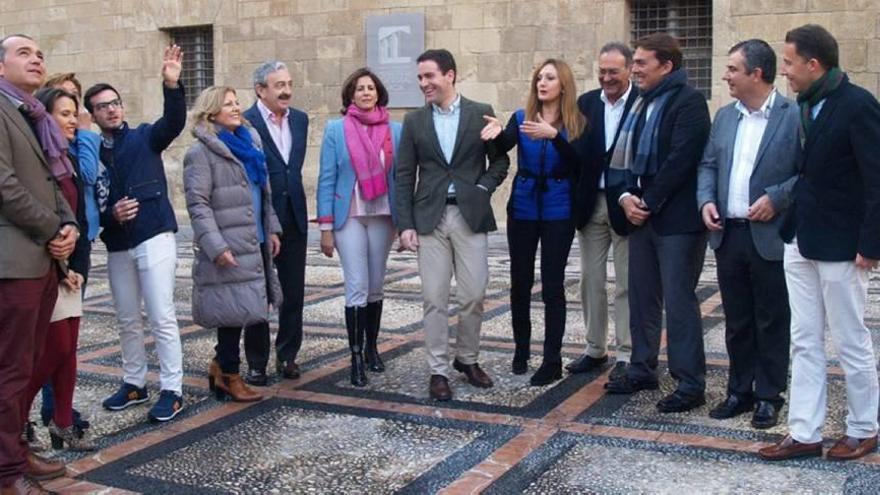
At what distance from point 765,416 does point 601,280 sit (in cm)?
131

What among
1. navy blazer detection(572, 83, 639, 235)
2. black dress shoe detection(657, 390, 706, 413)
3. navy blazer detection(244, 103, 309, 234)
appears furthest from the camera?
navy blazer detection(244, 103, 309, 234)

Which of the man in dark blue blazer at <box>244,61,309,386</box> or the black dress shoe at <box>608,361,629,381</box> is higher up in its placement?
the man in dark blue blazer at <box>244,61,309,386</box>

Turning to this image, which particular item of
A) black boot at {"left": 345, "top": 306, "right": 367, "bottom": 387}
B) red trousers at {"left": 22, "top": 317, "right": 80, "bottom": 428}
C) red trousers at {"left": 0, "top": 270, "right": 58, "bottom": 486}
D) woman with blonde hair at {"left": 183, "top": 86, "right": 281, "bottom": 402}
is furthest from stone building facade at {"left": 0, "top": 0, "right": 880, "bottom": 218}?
red trousers at {"left": 0, "top": 270, "right": 58, "bottom": 486}

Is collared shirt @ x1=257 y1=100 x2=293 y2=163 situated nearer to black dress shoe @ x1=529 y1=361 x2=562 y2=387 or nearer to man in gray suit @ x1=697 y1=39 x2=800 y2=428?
black dress shoe @ x1=529 y1=361 x2=562 y2=387

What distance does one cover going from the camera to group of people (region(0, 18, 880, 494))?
3951mm

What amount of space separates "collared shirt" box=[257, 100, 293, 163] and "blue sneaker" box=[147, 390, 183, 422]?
1489mm

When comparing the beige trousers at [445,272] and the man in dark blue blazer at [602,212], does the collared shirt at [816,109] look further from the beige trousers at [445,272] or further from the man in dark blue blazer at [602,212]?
the beige trousers at [445,272]

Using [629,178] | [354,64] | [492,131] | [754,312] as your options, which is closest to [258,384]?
[492,131]

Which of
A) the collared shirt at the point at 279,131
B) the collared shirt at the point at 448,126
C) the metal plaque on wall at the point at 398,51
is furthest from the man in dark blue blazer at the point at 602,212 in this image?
the metal plaque on wall at the point at 398,51

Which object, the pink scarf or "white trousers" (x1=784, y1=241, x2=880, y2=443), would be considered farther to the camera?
the pink scarf

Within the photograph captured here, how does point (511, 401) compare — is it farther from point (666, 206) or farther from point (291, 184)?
point (291, 184)

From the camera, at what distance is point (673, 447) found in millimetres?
4285

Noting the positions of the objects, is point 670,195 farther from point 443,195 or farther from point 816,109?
point 443,195

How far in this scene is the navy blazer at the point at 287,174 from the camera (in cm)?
560
